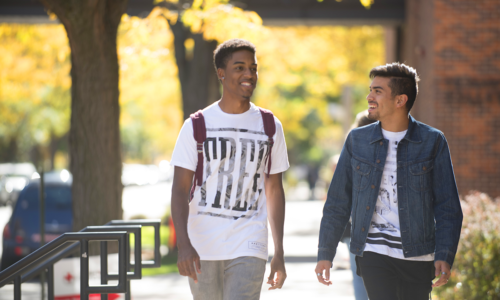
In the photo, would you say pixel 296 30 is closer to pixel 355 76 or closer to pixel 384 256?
pixel 355 76

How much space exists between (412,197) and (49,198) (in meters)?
7.94

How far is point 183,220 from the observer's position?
349 cm

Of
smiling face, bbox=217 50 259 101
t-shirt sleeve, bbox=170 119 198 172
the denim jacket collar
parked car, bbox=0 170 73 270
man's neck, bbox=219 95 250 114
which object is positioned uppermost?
smiling face, bbox=217 50 259 101

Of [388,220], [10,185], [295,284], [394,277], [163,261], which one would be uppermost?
[388,220]

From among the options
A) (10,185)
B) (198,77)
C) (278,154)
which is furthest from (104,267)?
(10,185)

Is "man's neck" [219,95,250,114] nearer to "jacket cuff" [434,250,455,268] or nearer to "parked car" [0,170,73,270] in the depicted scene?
"jacket cuff" [434,250,455,268]

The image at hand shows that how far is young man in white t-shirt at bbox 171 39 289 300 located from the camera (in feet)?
11.6

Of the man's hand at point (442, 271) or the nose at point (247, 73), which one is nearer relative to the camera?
the man's hand at point (442, 271)

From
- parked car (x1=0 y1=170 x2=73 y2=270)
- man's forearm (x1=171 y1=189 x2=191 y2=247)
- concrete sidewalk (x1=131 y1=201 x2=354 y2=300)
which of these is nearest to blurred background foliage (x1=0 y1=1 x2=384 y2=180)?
parked car (x1=0 y1=170 x2=73 y2=270)

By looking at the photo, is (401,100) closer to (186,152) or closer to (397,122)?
(397,122)

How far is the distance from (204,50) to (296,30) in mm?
6902

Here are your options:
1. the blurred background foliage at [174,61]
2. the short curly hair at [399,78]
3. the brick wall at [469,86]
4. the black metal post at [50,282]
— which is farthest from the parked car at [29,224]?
the short curly hair at [399,78]

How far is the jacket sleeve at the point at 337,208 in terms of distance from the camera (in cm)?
377

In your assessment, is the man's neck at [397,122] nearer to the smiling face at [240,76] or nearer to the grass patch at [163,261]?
the smiling face at [240,76]
